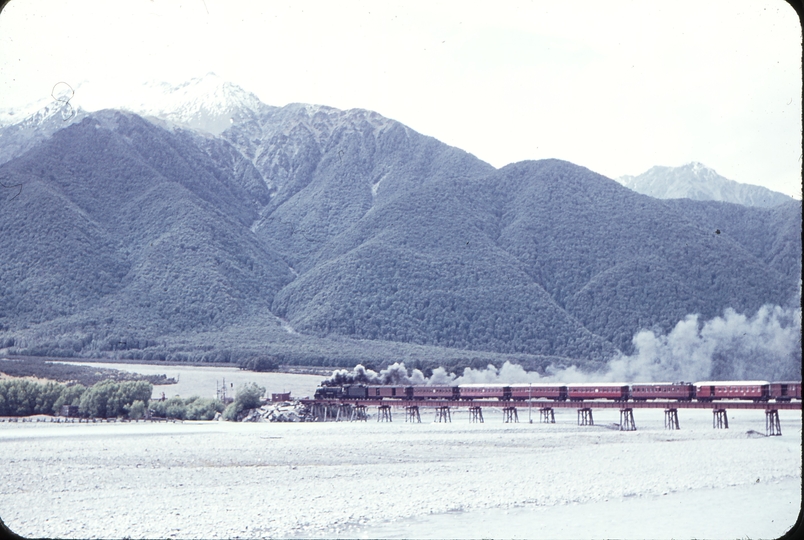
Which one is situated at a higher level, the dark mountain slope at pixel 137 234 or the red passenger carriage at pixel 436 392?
the dark mountain slope at pixel 137 234

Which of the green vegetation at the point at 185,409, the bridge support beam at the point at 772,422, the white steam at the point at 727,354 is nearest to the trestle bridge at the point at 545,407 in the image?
the bridge support beam at the point at 772,422

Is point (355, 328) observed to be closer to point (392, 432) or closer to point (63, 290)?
point (63, 290)

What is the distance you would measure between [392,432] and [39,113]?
169242mm

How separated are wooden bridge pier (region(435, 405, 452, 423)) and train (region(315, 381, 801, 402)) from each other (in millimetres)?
1548

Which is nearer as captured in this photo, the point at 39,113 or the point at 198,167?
the point at 198,167

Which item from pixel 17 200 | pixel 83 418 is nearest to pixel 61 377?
pixel 83 418

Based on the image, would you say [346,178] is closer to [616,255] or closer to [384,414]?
[616,255]

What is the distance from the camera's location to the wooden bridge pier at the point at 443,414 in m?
67.1

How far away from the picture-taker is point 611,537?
22547 mm

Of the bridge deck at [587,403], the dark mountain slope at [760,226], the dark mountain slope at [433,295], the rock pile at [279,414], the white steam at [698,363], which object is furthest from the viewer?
the dark mountain slope at [760,226]

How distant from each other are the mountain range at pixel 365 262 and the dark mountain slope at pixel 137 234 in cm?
35

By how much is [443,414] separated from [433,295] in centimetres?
6280

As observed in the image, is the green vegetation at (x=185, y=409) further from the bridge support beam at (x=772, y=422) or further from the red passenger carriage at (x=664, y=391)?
the bridge support beam at (x=772, y=422)

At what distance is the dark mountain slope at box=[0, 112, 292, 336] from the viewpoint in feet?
418
